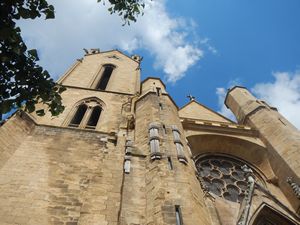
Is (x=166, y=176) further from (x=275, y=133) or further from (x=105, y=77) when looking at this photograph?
(x=105, y=77)

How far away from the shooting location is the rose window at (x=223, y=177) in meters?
9.05

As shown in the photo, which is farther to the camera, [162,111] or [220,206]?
[162,111]

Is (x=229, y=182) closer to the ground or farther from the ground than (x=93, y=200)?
farther from the ground

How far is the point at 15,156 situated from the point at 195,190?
4705mm

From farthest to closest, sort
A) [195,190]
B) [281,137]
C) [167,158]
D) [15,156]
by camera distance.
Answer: [281,137], [15,156], [167,158], [195,190]

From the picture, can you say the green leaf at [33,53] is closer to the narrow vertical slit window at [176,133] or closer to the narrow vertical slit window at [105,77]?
the narrow vertical slit window at [176,133]

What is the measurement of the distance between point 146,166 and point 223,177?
13.5 feet

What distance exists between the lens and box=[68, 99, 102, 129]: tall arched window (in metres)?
11.7

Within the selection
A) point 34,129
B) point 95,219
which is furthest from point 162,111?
point 95,219

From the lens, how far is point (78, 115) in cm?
1262

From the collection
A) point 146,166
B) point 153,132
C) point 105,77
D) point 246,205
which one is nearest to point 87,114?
point 153,132

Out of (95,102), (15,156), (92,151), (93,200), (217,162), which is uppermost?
(95,102)

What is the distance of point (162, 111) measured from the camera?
373 inches

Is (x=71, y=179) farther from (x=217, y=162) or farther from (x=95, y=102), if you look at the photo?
(x=95, y=102)
